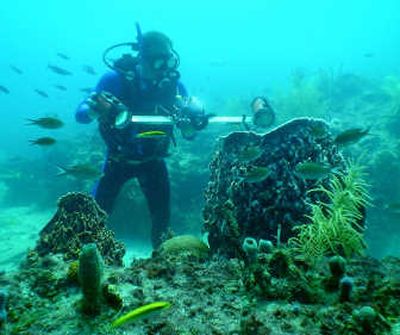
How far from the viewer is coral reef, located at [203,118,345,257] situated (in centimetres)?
521

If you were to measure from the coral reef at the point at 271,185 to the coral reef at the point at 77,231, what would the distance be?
4.89ft

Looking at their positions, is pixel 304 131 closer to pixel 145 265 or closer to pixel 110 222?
pixel 145 265

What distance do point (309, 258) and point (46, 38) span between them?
528 feet

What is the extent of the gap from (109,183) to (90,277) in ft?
17.5

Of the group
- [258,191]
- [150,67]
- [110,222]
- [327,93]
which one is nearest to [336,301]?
[258,191]

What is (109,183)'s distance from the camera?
321 inches

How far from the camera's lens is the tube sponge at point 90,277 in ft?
9.61

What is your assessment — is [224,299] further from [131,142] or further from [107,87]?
[107,87]

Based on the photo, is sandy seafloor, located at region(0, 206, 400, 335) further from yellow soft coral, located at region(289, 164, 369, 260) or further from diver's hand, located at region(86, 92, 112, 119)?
diver's hand, located at region(86, 92, 112, 119)

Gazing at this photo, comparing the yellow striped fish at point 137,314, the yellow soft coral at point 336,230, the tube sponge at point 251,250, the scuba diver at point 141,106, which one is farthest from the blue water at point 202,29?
the yellow striped fish at point 137,314

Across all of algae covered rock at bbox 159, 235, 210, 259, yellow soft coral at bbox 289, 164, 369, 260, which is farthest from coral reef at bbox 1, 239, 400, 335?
algae covered rock at bbox 159, 235, 210, 259

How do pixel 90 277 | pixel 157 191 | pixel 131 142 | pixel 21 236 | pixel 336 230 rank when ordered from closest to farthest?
pixel 90 277, pixel 336 230, pixel 131 142, pixel 157 191, pixel 21 236

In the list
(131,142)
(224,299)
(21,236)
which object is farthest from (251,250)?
(21,236)

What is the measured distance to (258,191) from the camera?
5371 mm
